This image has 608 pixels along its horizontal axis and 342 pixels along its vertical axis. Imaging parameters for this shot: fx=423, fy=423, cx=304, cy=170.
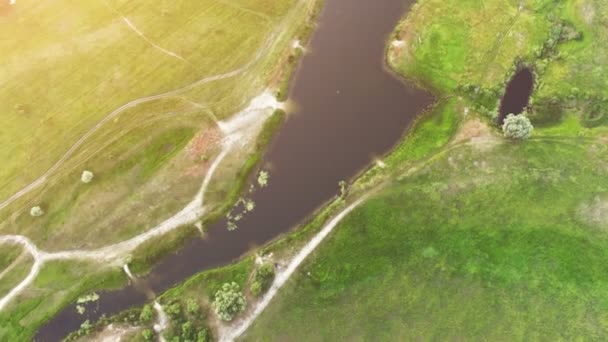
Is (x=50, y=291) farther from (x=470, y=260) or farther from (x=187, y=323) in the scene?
(x=470, y=260)

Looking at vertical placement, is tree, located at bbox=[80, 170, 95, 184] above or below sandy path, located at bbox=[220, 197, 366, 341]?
above

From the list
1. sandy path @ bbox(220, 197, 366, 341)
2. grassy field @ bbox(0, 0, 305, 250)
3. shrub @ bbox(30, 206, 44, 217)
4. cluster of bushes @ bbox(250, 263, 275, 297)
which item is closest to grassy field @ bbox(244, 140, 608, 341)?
sandy path @ bbox(220, 197, 366, 341)

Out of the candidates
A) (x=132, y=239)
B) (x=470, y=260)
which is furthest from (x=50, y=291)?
(x=470, y=260)

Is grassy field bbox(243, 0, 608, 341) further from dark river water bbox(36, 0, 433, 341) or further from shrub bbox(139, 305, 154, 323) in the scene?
shrub bbox(139, 305, 154, 323)

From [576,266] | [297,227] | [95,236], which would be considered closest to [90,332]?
[95,236]

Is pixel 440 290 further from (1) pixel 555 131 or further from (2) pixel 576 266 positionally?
(1) pixel 555 131

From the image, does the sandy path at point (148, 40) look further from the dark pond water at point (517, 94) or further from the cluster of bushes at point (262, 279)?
the dark pond water at point (517, 94)
